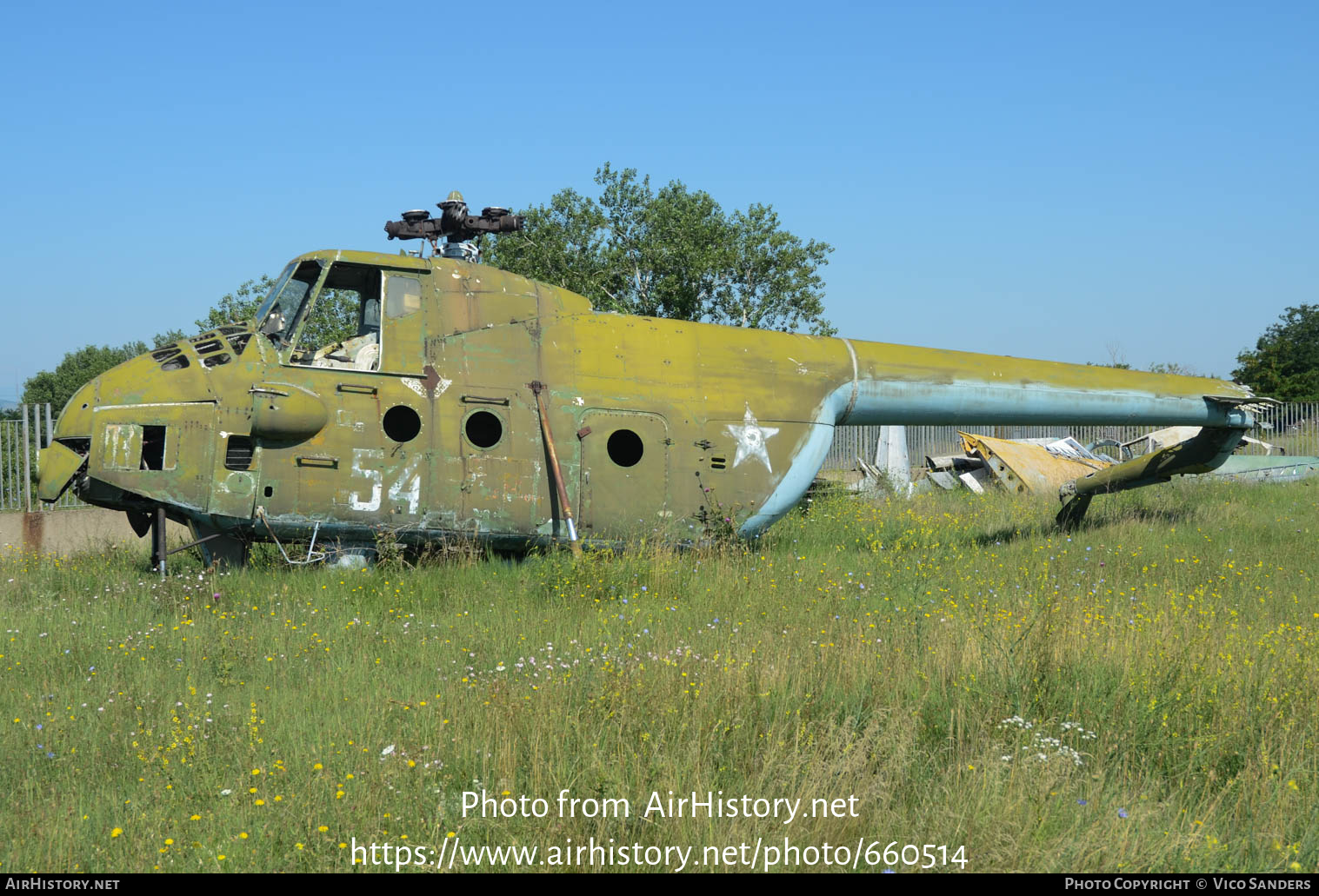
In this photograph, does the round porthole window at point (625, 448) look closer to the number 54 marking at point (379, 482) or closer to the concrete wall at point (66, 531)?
the number 54 marking at point (379, 482)

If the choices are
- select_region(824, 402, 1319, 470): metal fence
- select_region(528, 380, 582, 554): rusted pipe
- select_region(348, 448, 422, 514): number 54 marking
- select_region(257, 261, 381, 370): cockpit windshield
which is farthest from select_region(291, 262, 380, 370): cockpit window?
select_region(824, 402, 1319, 470): metal fence

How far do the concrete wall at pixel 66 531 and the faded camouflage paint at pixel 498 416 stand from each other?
186 inches

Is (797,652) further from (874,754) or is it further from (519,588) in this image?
(519,588)

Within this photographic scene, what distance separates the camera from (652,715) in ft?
17.2

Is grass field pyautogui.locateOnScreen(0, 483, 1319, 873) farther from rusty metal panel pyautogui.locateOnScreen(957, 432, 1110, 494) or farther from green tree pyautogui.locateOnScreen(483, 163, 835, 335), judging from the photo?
green tree pyautogui.locateOnScreen(483, 163, 835, 335)

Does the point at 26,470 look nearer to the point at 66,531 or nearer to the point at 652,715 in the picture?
the point at 66,531

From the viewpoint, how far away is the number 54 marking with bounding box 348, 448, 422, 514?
30.1ft

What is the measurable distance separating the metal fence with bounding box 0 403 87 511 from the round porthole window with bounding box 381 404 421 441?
7.27 metres

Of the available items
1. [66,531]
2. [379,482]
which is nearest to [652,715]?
[379,482]

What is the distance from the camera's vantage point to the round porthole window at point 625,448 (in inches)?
398

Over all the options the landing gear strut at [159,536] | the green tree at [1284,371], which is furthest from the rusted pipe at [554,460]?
the green tree at [1284,371]

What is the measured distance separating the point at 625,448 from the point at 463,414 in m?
1.73
